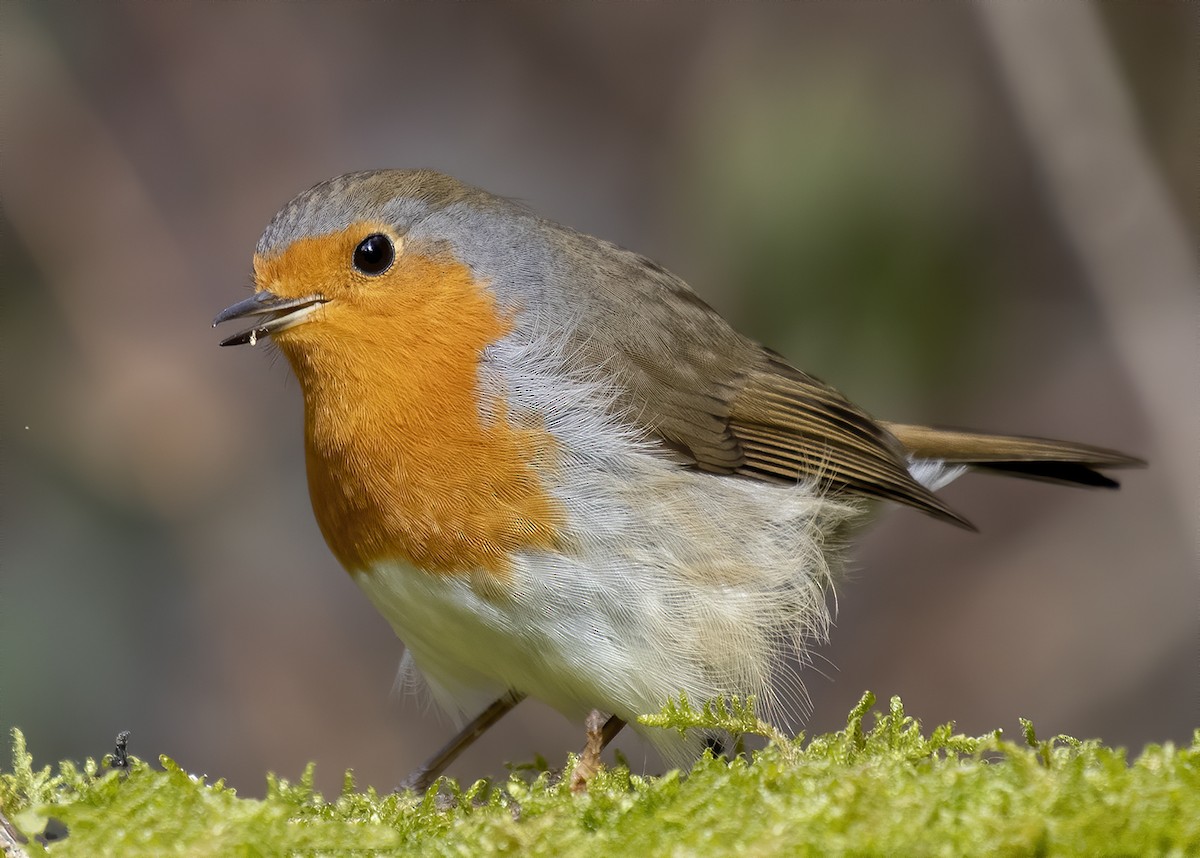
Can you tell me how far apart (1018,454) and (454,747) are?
2071mm

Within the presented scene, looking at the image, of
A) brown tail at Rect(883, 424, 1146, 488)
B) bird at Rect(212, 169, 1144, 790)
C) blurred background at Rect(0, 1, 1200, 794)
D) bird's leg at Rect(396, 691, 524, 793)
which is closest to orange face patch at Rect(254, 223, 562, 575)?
bird at Rect(212, 169, 1144, 790)

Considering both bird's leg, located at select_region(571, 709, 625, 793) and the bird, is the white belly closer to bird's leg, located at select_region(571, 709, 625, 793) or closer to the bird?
the bird

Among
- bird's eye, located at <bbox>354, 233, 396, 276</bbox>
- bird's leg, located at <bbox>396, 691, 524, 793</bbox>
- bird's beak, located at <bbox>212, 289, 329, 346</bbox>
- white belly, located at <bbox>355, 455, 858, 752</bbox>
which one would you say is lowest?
bird's leg, located at <bbox>396, 691, 524, 793</bbox>

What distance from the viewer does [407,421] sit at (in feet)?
10.1

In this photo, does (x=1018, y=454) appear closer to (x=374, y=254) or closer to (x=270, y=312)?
(x=374, y=254)

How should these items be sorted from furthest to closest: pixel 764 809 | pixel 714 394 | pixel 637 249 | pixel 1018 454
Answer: pixel 637 249 → pixel 1018 454 → pixel 714 394 → pixel 764 809

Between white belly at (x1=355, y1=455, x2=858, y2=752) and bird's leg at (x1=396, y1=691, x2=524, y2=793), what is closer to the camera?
white belly at (x1=355, y1=455, x2=858, y2=752)

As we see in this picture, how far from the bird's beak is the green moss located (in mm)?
1256

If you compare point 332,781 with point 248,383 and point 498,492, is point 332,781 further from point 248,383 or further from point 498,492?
point 498,492

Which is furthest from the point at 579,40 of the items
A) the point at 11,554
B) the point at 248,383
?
the point at 11,554

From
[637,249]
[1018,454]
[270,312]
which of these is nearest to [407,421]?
[270,312]

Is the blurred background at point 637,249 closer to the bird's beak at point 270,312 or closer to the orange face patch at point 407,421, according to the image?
the orange face patch at point 407,421

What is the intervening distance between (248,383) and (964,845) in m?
6.35

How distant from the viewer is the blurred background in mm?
5164
